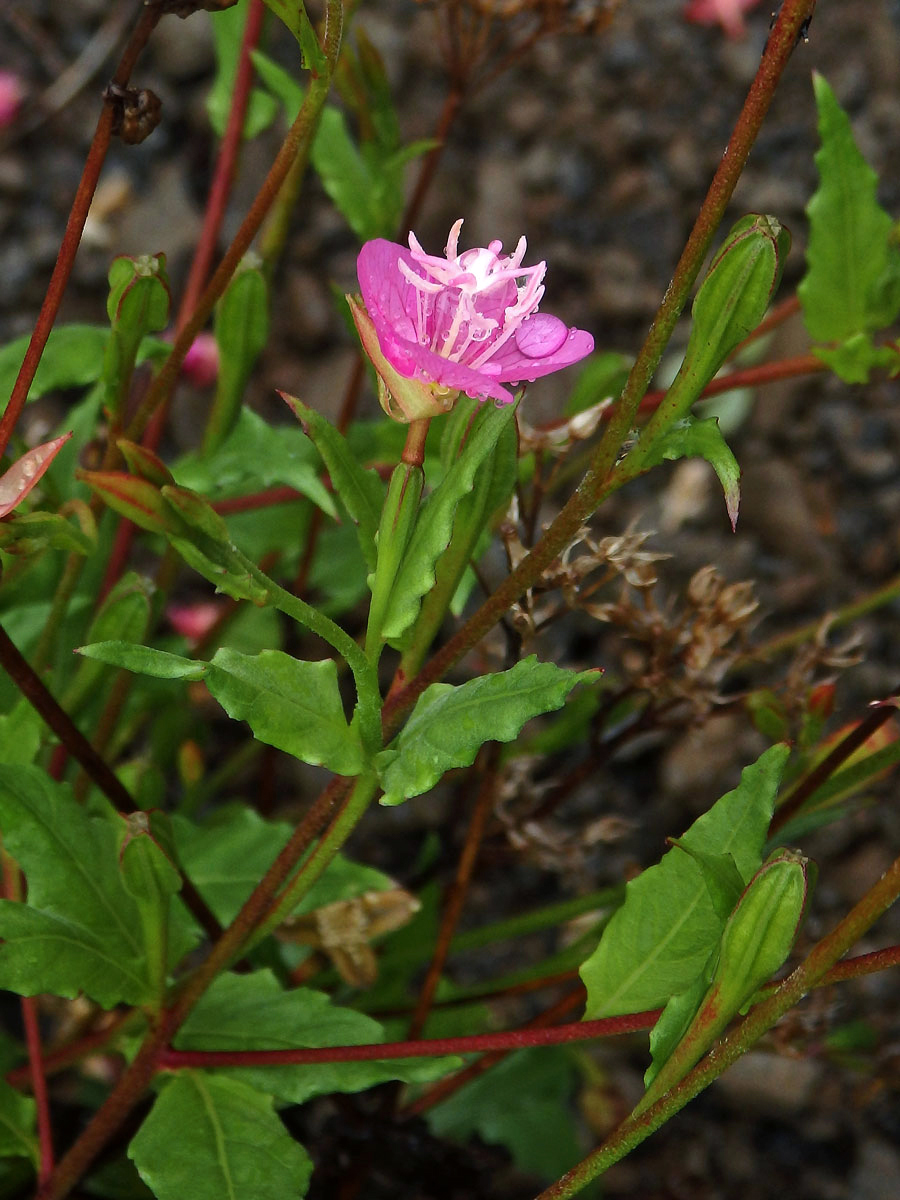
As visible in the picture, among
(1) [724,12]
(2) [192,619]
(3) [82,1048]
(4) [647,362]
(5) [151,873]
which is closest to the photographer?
(4) [647,362]

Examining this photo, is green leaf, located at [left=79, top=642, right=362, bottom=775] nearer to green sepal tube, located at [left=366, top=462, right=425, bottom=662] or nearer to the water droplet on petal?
green sepal tube, located at [left=366, top=462, right=425, bottom=662]

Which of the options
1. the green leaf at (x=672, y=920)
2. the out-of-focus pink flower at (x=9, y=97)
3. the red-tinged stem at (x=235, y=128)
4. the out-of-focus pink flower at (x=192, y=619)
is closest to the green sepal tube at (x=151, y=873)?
the green leaf at (x=672, y=920)

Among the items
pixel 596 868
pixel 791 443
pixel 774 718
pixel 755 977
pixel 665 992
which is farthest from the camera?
pixel 791 443

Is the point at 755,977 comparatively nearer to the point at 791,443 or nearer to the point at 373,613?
the point at 373,613

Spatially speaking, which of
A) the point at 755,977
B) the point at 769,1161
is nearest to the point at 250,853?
the point at 755,977

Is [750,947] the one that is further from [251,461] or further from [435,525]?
[251,461]

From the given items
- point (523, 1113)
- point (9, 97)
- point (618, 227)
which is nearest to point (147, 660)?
point (523, 1113)

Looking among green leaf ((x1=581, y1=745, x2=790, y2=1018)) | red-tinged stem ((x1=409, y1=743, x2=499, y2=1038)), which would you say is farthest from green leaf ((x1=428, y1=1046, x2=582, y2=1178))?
green leaf ((x1=581, y1=745, x2=790, y2=1018))
